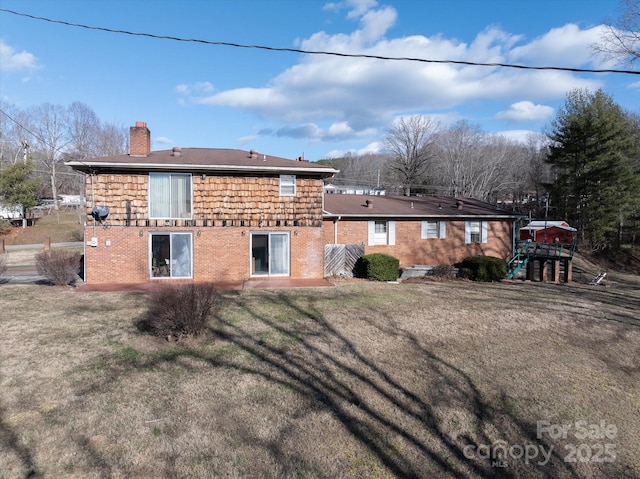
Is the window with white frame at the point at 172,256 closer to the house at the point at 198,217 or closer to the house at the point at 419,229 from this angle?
the house at the point at 198,217

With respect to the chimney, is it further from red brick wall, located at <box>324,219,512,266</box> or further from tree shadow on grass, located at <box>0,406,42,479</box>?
tree shadow on grass, located at <box>0,406,42,479</box>

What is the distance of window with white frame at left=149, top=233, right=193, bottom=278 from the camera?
14.1 meters

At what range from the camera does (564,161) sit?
31.5 meters

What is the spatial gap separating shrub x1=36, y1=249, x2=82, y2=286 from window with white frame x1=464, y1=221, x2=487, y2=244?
17801 mm

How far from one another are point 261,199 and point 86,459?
11.1 m

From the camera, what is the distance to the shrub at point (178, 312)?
7.54 metres

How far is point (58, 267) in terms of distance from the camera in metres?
12.9

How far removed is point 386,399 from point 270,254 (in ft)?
32.3

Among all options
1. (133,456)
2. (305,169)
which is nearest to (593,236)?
(305,169)

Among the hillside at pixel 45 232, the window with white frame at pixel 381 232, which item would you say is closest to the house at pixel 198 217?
the window with white frame at pixel 381 232

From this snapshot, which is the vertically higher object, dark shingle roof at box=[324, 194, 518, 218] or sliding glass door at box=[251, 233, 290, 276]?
dark shingle roof at box=[324, 194, 518, 218]

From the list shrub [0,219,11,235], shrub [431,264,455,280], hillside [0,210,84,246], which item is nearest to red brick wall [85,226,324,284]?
shrub [431,264,455,280]

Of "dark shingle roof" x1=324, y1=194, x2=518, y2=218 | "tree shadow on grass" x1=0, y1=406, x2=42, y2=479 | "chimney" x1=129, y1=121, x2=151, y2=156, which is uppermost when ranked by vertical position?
"chimney" x1=129, y1=121, x2=151, y2=156

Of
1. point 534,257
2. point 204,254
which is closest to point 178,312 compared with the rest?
point 204,254
